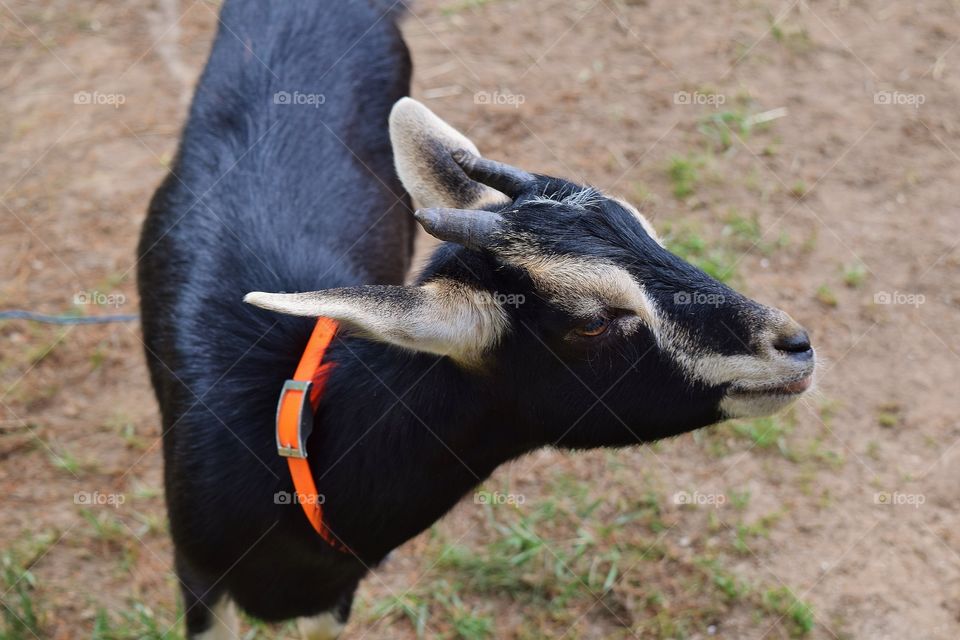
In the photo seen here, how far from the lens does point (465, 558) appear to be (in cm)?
457

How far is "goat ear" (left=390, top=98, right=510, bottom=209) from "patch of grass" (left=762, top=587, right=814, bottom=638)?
251 cm

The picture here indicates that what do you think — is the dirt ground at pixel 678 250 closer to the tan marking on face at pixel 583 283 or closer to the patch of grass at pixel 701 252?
the patch of grass at pixel 701 252

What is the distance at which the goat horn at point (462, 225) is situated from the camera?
2.68 metres

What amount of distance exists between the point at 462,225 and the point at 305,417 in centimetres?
85

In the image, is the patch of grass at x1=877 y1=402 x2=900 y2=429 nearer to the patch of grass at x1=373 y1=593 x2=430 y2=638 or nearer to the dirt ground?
the dirt ground

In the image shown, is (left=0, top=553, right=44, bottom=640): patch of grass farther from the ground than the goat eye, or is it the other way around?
the goat eye

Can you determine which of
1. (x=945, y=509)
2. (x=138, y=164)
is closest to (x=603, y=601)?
(x=945, y=509)

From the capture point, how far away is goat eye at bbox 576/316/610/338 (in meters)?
2.74

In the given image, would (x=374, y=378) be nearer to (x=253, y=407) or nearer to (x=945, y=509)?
(x=253, y=407)

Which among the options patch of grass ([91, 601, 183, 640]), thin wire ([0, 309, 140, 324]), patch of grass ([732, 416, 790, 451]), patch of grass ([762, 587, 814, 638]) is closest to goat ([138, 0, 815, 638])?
patch of grass ([91, 601, 183, 640])

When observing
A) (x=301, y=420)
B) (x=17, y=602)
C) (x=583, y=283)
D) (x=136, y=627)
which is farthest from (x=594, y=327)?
(x=17, y=602)

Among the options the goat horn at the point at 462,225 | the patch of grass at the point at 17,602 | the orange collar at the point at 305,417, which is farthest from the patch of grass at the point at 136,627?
the goat horn at the point at 462,225

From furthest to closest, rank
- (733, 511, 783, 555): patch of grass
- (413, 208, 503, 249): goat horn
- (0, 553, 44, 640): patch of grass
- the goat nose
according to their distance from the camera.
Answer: (733, 511, 783, 555): patch of grass < (0, 553, 44, 640): patch of grass < the goat nose < (413, 208, 503, 249): goat horn

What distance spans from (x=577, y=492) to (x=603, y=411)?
2.02 m
